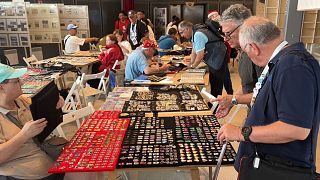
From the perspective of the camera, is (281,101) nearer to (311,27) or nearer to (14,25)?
(311,27)

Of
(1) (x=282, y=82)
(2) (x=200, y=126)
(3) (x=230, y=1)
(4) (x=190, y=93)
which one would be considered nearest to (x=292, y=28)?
(4) (x=190, y=93)

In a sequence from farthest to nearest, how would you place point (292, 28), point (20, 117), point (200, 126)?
point (292, 28)
point (200, 126)
point (20, 117)

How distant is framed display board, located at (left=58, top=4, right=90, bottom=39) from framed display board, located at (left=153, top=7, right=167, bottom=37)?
3.17 meters

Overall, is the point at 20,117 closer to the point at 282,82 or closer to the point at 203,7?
the point at 282,82

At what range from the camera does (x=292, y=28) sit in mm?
3416

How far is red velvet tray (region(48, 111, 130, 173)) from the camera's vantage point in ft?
4.62

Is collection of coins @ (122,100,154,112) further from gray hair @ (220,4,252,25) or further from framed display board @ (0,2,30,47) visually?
framed display board @ (0,2,30,47)

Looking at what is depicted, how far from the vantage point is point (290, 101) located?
1.04 meters

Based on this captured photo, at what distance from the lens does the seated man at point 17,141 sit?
4.94 feet

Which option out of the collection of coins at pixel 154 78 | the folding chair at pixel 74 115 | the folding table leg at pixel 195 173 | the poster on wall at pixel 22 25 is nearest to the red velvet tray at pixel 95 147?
the folding chair at pixel 74 115

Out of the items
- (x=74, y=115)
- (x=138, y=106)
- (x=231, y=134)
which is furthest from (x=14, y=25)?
(x=231, y=134)

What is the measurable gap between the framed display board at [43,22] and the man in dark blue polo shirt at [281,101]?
267 inches

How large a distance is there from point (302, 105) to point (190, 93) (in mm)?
1622

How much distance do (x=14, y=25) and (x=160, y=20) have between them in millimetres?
5009
